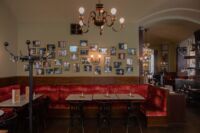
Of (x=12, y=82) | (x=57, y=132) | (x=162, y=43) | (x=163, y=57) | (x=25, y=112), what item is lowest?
(x=57, y=132)

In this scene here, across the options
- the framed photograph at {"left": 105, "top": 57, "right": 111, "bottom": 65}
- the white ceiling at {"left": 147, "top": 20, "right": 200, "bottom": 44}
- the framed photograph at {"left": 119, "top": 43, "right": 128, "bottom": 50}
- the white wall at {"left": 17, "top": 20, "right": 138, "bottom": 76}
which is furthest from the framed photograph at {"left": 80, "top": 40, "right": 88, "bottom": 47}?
the white ceiling at {"left": 147, "top": 20, "right": 200, "bottom": 44}

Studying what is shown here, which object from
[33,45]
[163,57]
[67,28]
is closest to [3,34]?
[33,45]

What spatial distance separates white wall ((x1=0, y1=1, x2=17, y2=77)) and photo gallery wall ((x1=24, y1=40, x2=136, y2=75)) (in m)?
0.63

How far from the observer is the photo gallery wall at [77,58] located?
7.77 m

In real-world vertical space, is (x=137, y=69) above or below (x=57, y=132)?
above

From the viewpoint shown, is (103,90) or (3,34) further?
(103,90)

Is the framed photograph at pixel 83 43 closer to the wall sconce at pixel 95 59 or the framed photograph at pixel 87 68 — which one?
the wall sconce at pixel 95 59

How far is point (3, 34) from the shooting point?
6.61 meters

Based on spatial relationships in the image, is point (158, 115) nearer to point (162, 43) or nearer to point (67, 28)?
point (67, 28)

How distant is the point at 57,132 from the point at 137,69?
11.8ft

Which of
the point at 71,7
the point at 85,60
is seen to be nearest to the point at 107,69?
the point at 85,60

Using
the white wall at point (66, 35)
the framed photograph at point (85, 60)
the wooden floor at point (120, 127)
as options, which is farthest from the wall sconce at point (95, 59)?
the wooden floor at point (120, 127)

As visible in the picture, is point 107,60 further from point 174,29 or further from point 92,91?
point 174,29

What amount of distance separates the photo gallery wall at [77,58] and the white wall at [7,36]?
0.63m
